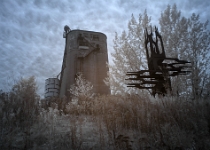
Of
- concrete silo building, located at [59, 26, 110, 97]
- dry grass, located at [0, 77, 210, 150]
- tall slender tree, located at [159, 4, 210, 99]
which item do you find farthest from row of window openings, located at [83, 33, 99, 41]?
dry grass, located at [0, 77, 210, 150]

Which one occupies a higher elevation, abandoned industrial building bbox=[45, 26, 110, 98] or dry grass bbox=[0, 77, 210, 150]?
abandoned industrial building bbox=[45, 26, 110, 98]

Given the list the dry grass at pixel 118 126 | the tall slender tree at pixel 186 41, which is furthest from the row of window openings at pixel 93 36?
the dry grass at pixel 118 126

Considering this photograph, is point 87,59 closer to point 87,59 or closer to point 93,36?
point 87,59

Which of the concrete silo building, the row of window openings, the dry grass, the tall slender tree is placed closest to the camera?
the dry grass

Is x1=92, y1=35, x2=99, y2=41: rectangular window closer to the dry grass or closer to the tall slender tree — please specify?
the tall slender tree

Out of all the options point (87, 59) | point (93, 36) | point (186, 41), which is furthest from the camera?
point (93, 36)

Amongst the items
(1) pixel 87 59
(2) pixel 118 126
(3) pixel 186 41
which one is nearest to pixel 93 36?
(1) pixel 87 59

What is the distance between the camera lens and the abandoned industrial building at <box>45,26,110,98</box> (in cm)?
1881

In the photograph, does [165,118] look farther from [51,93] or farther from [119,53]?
[51,93]

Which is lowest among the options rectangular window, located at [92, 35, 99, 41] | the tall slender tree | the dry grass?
the dry grass

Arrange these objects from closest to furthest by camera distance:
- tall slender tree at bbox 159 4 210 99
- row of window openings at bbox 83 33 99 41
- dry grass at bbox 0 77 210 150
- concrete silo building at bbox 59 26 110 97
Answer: dry grass at bbox 0 77 210 150
tall slender tree at bbox 159 4 210 99
concrete silo building at bbox 59 26 110 97
row of window openings at bbox 83 33 99 41

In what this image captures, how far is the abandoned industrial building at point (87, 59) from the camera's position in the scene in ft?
61.7

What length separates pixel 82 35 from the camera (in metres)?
20.1

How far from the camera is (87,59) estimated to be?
19484mm
